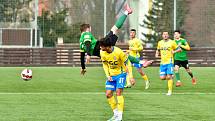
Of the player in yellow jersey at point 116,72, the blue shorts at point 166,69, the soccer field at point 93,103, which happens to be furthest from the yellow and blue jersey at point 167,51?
the player in yellow jersey at point 116,72

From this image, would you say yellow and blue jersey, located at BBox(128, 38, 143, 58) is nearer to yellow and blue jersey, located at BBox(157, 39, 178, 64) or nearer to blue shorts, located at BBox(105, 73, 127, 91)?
yellow and blue jersey, located at BBox(157, 39, 178, 64)

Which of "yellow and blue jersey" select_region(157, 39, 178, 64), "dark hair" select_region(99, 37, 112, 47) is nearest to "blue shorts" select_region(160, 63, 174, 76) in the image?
"yellow and blue jersey" select_region(157, 39, 178, 64)

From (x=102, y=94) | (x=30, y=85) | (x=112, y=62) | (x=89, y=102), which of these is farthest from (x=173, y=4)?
(x=112, y=62)

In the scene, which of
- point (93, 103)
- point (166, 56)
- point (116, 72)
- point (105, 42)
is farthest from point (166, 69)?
point (105, 42)

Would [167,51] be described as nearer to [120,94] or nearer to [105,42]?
[120,94]

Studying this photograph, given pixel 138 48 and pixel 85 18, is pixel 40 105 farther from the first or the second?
pixel 85 18

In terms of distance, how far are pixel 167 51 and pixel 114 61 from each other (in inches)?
372

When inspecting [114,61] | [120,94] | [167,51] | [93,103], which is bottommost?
[93,103]

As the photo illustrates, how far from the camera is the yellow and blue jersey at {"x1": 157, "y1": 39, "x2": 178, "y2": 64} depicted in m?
22.7

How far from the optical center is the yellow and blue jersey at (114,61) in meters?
13.5

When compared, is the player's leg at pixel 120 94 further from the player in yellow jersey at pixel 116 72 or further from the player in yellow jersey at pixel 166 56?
the player in yellow jersey at pixel 166 56

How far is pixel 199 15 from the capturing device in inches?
1951

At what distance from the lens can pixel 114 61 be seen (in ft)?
44.5

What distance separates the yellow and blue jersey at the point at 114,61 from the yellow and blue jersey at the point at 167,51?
9.06 meters
